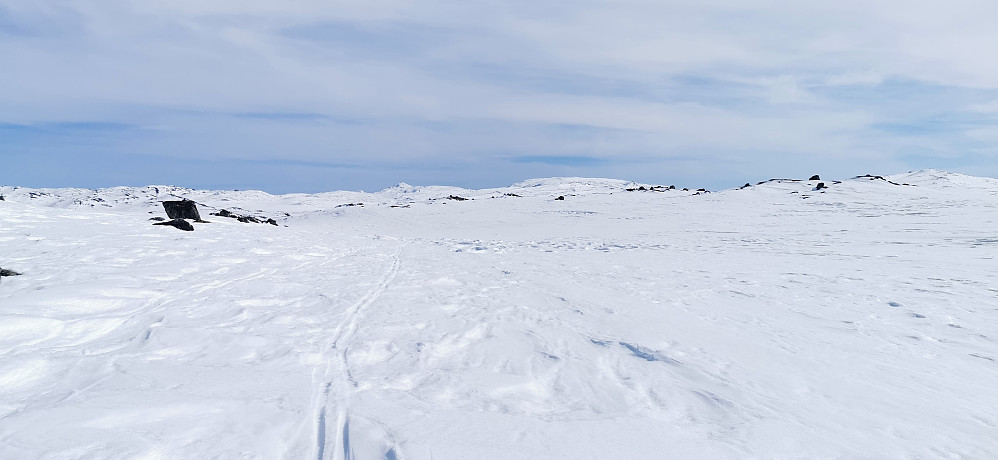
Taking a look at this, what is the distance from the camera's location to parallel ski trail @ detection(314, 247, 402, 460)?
10.6ft

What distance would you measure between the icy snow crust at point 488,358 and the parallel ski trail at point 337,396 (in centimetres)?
2

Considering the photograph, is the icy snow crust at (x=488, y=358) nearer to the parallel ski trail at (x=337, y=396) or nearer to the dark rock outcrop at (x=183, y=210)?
the parallel ski trail at (x=337, y=396)

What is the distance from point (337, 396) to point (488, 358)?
172cm

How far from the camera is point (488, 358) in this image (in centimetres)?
524

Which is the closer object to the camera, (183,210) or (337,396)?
(337,396)

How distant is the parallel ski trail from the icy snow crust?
25 mm

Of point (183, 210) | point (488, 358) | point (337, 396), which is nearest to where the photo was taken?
point (337, 396)

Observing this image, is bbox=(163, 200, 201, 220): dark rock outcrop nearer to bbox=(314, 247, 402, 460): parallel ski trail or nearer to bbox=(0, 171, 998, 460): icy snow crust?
bbox=(0, 171, 998, 460): icy snow crust

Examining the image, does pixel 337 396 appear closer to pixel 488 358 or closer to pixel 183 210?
pixel 488 358

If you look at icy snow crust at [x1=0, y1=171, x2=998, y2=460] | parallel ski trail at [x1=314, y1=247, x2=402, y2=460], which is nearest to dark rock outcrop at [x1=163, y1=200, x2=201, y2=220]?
icy snow crust at [x1=0, y1=171, x2=998, y2=460]

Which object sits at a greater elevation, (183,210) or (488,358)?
(183,210)

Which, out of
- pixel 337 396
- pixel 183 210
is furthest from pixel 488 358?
pixel 183 210

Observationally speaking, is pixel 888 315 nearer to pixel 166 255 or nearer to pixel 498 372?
pixel 498 372

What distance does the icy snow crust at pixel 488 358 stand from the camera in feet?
11.0
